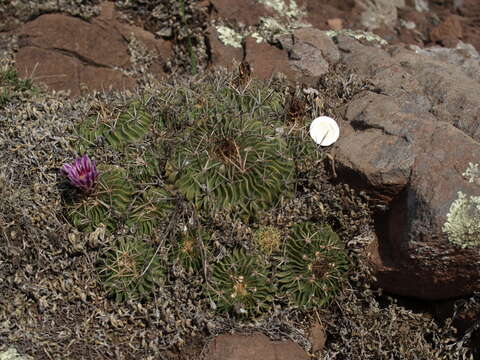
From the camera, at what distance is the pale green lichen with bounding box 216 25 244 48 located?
16.8 ft

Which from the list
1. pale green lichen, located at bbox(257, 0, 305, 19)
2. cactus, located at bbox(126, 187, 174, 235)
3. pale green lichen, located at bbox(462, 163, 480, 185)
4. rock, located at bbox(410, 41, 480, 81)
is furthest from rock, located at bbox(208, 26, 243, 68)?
pale green lichen, located at bbox(462, 163, 480, 185)

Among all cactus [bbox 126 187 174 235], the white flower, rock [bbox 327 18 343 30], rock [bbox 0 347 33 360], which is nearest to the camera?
rock [bbox 0 347 33 360]

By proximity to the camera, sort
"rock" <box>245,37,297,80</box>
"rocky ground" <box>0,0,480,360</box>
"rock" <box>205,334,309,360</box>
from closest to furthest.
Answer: "rock" <box>205,334,309,360</box> < "rocky ground" <box>0,0,480,360</box> < "rock" <box>245,37,297,80</box>

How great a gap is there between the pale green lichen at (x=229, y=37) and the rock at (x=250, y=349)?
2942 millimetres

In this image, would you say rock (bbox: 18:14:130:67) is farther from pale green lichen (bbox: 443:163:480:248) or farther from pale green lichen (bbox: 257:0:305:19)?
pale green lichen (bbox: 443:163:480:248)

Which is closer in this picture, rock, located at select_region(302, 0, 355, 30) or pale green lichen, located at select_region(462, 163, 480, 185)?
pale green lichen, located at select_region(462, 163, 480, 185)

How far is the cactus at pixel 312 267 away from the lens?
12.0 feet

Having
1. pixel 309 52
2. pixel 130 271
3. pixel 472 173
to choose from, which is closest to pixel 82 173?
pixel 130 271

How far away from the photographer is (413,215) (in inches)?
138

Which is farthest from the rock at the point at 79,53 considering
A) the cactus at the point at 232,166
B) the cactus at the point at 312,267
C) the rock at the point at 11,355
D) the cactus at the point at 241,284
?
the rock at the point at 11,355

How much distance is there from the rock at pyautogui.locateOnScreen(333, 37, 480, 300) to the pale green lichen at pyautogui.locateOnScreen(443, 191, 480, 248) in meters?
0.05

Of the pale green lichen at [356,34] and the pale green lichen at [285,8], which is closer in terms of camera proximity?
the pale green lichen at [356,34]

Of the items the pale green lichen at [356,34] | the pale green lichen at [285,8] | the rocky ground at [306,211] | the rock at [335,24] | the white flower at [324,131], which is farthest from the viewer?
the rock at [335,24]

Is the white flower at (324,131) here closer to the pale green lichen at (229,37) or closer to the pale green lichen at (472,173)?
the pale green lichen at (472,173)
